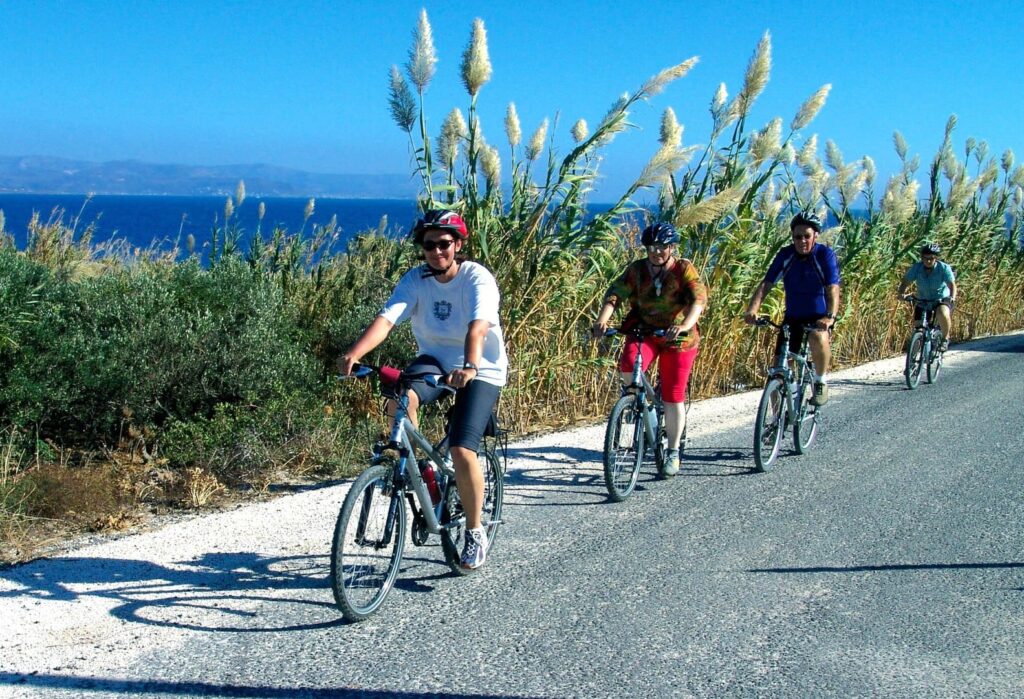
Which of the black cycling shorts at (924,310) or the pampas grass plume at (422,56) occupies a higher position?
the pampas grass plume at (422,56)

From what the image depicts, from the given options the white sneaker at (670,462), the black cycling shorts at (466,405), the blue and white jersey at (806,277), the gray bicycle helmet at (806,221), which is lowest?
the white sneaker at (670,462)

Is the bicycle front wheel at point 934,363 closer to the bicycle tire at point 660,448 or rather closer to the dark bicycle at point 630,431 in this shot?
the bicycle tire at point 660,448

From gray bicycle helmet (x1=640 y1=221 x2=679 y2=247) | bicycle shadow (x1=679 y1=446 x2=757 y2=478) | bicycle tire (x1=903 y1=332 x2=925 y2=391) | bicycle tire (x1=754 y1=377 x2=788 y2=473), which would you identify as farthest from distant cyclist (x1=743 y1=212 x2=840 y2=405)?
bicycle tire (x1=903 y1=332 x2=925 y2=391)

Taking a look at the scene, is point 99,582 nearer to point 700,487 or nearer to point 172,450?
point 172,450

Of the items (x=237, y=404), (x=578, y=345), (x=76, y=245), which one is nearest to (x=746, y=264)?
(x=578, y=345)

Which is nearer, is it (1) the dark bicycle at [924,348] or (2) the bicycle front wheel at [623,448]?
(2) the bicycle front wheel at [623,448]

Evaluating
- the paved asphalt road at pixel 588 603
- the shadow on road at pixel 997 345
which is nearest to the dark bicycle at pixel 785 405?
the paved asphalt road at pixel 588 603

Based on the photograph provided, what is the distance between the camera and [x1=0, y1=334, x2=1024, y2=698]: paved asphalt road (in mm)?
4441

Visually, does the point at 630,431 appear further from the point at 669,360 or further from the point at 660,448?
the point at 669,360

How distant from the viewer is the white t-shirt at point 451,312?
17.9 ft

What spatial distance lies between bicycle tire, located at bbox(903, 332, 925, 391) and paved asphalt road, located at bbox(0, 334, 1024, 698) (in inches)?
205

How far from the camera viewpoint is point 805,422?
9500 millimetres

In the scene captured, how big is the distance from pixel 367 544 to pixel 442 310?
1276 millimetres

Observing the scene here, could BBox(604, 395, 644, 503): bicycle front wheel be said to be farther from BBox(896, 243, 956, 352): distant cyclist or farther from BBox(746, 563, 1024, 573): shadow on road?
BBox(896, 243, 956, 352): distant cyclist
